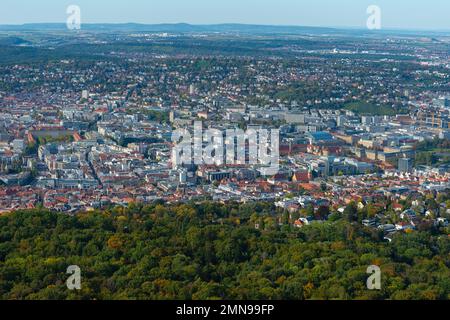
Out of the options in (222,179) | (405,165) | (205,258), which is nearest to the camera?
(205,258)

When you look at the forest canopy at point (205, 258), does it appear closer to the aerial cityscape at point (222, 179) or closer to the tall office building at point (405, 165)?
the aerial cityscape at point (222, 179)

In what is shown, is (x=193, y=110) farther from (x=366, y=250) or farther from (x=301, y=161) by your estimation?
(x=366, y=250)

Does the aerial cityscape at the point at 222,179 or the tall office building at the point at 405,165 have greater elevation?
the aerial cityscape at the point at 222,179

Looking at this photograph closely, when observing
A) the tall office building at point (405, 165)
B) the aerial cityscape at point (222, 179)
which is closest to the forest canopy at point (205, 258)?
the aerial cityscape at point (222, 179)

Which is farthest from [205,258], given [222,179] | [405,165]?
[405,165]

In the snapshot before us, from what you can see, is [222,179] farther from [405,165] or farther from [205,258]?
[205,258]

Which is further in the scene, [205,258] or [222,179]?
[222,179]

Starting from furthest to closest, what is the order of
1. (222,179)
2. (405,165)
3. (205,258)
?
(405,165) → (222,179) → (205,258)

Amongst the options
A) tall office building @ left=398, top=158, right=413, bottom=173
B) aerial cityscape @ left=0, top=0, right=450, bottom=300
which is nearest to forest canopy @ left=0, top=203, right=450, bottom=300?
aerial cityscape @ left=0, top=0, right=450, bottom=300
